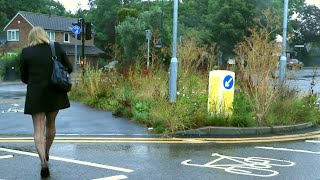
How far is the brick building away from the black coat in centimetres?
4960

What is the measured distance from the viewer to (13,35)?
58.6m

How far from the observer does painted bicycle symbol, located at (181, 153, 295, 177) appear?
6.42 m

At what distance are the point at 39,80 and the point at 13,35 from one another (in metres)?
55.8

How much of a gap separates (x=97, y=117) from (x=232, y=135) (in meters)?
3.94

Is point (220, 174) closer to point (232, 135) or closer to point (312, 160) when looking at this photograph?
point (312, 160)

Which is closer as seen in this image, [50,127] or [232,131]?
[50,127]

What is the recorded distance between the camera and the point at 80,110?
44.2 ft

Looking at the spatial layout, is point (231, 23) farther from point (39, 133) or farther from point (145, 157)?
point (39, 133)

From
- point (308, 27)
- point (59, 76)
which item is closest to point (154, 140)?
point (59, 76)

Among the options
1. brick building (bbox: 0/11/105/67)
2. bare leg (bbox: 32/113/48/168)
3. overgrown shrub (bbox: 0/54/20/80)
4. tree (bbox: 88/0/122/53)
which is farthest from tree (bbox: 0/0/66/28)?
bare leg (bbox: 32/113/48/168)

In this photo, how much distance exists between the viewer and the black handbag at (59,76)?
5910 mm

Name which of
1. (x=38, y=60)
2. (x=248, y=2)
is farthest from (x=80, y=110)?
(x=248, y=2)

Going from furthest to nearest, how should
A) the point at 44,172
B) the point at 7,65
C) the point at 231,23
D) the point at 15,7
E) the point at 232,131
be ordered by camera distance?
the point at 15,7, the point at 231,23, the point at 7,65, the point at 232,131, the point at 44,172

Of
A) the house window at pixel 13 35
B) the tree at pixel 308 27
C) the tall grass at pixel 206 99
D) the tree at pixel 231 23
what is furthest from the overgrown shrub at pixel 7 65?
the tree at pixel 308 27
